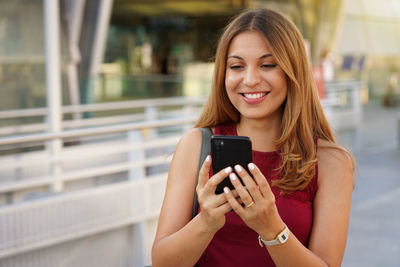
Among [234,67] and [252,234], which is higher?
[234,67]

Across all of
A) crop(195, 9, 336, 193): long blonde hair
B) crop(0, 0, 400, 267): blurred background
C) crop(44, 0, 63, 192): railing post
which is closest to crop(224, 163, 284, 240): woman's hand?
crop(195, 9, 336, 193): long blonde hair

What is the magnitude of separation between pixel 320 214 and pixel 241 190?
0.44 meters

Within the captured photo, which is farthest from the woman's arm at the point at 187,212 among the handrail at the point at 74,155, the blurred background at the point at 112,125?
the handrail at the point at 74,155

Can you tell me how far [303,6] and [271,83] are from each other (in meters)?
20.6

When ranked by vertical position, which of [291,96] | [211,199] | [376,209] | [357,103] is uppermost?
[291,96]

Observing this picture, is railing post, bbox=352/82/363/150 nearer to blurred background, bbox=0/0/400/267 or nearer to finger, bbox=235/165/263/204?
blurred background, bbox=0/0/400/267

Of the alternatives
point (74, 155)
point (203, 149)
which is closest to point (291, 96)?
point (203, 149)

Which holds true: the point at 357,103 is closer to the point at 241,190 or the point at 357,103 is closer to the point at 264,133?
the point at 264,133

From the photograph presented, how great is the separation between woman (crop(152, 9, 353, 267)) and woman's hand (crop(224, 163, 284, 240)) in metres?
0.18

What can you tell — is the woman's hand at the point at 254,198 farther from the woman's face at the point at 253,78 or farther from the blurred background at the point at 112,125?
the blurred background at the point at 112,125

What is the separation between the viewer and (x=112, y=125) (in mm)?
4520

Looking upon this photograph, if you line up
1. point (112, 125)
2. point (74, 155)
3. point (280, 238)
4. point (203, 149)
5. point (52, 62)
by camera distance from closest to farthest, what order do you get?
point (280, 238) < point (203, 149) < point (74, 155) < point (112, 125) < point (52, 62)

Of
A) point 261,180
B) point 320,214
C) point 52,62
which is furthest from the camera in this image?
point 52,62

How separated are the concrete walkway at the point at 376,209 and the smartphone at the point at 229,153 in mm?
753
